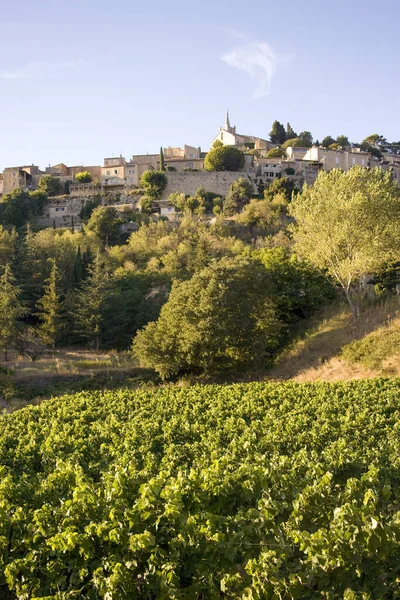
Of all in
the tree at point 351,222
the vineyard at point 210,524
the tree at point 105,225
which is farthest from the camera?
the tree at point 105,225

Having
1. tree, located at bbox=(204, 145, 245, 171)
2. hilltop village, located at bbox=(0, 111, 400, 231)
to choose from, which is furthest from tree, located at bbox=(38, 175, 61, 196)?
tree, located at bbox=(204, 145, 245, 171)

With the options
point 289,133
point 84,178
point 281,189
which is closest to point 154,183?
point 84,178

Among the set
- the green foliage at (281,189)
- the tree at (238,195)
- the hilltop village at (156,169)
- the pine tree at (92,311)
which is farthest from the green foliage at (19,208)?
the green foliage at (281,189)

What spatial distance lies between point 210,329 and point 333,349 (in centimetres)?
576

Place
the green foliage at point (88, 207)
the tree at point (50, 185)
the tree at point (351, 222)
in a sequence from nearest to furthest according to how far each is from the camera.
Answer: the tree at point (351, 222), the green foliage at point (88, 207), the tree at point (50, 185)

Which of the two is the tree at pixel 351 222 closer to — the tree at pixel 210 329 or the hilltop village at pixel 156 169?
the tree at pixel 210 329

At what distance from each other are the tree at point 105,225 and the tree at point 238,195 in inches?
494

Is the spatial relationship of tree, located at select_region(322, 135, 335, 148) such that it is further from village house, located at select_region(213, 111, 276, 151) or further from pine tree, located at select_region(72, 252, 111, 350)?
pine tree, located at select_region(72, 252, 111, 350)

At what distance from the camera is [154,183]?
224 feet

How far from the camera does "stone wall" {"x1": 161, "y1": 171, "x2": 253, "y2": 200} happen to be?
229 ft

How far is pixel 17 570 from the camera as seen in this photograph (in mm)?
5617

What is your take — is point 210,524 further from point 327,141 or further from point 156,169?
point 327,141

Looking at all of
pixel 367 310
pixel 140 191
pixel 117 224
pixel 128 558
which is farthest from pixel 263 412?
pixel 140 191

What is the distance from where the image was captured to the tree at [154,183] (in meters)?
67.1
